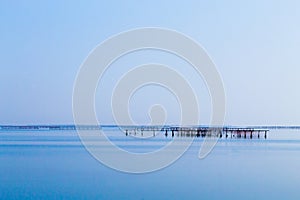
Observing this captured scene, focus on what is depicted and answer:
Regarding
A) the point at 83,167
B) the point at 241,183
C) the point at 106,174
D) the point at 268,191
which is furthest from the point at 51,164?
the point at 268,191

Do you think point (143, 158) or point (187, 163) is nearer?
point (187, 163)

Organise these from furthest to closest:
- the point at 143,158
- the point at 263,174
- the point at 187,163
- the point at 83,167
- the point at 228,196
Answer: the point at 143,158
the point at 187,163
the point at 83,167
the point at 263,174
the point at 228,196

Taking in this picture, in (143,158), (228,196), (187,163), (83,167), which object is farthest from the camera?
(143,158)

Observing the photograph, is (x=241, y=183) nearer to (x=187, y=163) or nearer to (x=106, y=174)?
(x=106, y=174)

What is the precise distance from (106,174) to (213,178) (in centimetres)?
479

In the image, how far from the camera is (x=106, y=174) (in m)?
22.8

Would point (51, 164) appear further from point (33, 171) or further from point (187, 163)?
point (187, 163)

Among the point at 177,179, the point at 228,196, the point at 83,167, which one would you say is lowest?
Answer: the point at 228,196

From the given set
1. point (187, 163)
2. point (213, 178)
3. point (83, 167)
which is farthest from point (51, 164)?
point (213, 178)

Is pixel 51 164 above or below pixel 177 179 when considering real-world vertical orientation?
above

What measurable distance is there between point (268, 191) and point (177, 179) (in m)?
4.36

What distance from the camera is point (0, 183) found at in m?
19.7

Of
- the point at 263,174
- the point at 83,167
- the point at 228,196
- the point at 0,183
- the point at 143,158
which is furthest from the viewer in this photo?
the point at 143,158

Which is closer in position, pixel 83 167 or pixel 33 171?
pixel 33 171
